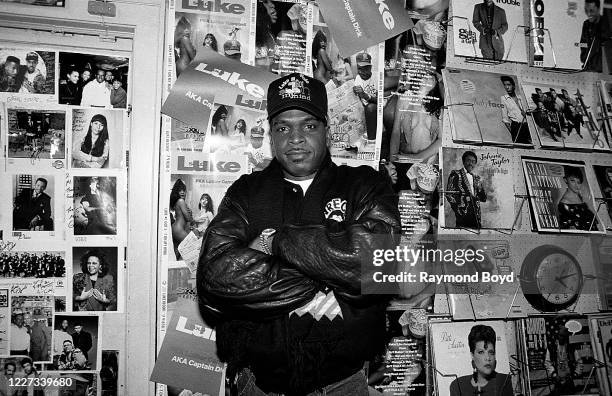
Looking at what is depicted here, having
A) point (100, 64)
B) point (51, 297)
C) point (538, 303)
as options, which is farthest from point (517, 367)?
point (100, 64)

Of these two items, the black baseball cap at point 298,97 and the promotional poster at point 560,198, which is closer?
the black baseball cap at point 298,97

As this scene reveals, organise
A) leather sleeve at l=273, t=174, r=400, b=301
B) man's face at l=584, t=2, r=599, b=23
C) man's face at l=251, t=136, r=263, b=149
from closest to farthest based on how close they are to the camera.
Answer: leather sleeve at l=273, t=174, r=400, b=301
man's face at l=251, t=136, r=263, b=149
man's face at l=584, t=2, r=599, b=23

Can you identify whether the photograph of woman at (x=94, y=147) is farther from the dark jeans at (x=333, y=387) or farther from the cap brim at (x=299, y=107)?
the dark jeans at (x=333, y=387)

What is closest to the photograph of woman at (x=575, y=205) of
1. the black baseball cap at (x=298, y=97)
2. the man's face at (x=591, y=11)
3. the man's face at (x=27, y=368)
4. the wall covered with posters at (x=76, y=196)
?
the man's face at (x=591, y=11)

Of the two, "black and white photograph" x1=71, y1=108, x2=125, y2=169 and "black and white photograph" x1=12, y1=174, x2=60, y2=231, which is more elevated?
"black and white photograph" x1=71, y1=108, x2=125, y2=169

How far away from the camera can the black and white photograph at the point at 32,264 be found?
160cm

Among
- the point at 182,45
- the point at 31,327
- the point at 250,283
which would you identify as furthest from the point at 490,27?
the point at 31,327

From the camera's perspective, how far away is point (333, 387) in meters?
1.26

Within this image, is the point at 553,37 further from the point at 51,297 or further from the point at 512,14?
the point at 51,297

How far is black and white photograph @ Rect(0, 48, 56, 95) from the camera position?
5.30 ft

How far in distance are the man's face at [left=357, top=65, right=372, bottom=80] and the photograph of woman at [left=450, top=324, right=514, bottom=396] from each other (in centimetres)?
111

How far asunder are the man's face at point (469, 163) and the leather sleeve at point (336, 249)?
2.57ft

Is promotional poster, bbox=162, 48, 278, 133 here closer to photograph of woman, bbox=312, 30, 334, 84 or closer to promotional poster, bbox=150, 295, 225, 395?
photograph of woman, bbox=312, 30, 334, 84

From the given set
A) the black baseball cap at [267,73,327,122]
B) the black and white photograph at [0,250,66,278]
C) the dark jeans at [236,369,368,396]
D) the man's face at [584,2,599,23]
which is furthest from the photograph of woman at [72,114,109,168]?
the man's face at [584,2,599,23]
